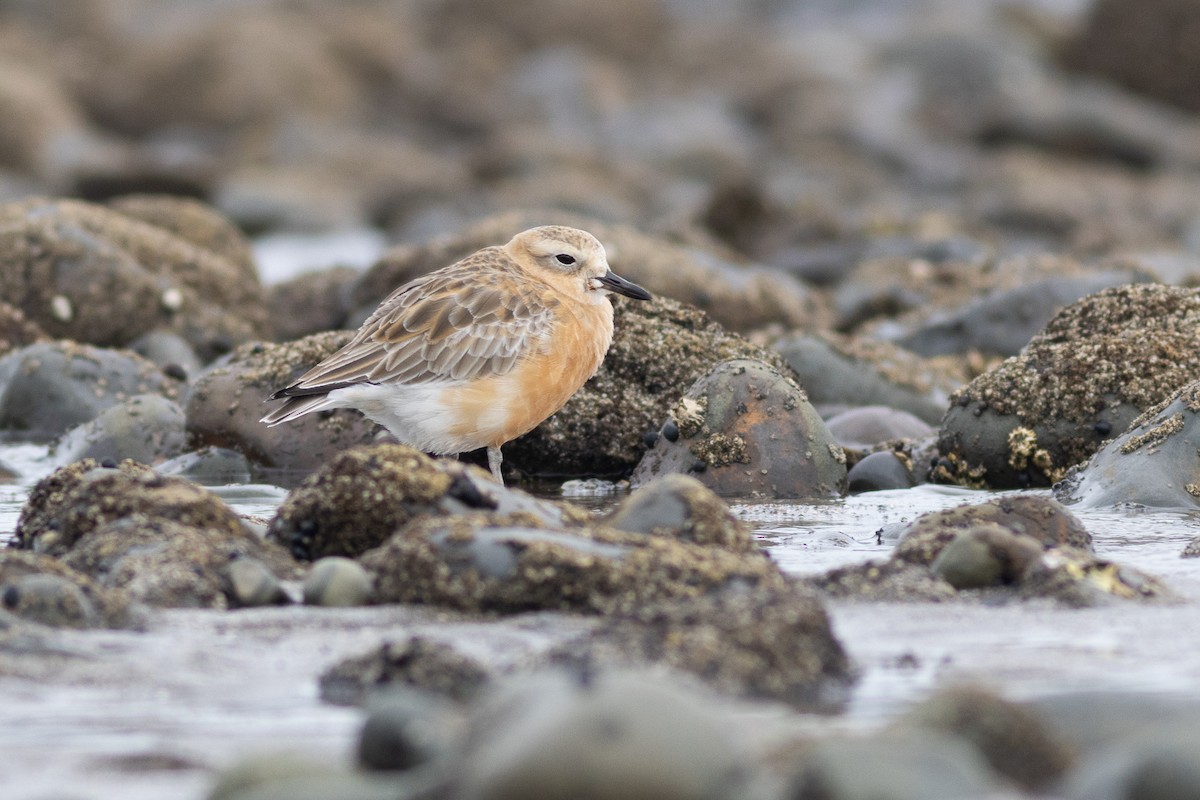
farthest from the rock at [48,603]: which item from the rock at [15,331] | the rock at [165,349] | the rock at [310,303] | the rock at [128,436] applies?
the rock at [310,303]

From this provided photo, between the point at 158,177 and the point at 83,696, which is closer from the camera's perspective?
the point at 83,696

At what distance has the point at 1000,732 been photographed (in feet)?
13.1

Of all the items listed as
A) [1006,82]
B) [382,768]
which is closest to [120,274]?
[382,768]

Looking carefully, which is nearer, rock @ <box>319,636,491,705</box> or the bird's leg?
rock @ <box>319,636,491,705</box>

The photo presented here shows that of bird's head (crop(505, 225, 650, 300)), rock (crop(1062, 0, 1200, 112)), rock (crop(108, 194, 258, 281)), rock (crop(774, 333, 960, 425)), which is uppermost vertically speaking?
rock (crop(1062, 0, 1200, 112))

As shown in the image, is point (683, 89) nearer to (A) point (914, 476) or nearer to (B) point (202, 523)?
(A) point (914, 476)

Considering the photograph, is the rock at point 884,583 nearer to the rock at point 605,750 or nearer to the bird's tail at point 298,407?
the rock at point 605,750

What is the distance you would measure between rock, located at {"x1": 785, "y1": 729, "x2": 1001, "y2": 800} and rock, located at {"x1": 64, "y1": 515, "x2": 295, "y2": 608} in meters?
2.69

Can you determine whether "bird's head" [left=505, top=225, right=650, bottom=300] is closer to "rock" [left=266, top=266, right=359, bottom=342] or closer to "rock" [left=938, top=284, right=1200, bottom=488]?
"rock" [left=938, top=284, right=1200, bottom=488]

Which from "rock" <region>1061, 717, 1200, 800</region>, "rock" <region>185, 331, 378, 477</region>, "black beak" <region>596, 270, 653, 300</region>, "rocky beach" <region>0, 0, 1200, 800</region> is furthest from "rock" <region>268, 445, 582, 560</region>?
"rock" <region>185, 331, 378, 477</region>

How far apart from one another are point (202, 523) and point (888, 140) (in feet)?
96.5

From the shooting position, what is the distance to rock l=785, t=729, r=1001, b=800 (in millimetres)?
3518

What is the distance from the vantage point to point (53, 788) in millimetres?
Answer: 3969

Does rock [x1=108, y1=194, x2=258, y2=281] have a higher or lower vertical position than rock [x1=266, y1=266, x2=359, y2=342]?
higher
